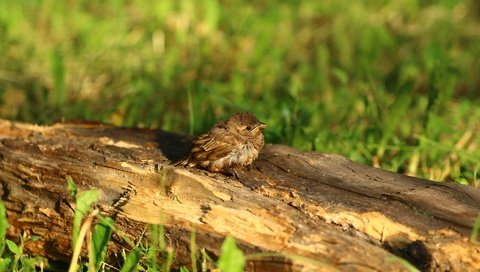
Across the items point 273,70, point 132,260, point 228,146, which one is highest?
point 273,70

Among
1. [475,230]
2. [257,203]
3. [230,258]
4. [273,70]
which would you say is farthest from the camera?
[273,70]

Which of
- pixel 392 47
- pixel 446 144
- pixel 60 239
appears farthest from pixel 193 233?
pixel 392 47

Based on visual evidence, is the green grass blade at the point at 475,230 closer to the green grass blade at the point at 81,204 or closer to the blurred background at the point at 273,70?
the blurred background at the point at 273,70

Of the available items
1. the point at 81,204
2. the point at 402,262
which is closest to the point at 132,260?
the point at 81,204

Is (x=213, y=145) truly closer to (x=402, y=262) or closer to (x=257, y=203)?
(x=257, y=203)

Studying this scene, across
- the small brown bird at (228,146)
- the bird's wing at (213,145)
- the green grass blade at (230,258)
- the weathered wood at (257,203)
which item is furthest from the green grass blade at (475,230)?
the bird's wing at (213,145)

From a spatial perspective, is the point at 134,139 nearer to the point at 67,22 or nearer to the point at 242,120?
the point at 242,120
